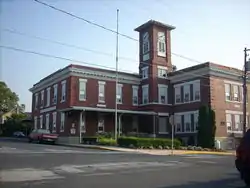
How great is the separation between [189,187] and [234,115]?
114 feet

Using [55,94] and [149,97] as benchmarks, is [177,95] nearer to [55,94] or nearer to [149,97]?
[149,97]

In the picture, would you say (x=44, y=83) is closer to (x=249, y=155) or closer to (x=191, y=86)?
(x=191, y=86)

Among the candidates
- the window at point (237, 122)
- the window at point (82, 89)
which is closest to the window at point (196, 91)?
the window at point (237, 122)

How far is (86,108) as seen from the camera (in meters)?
39.8

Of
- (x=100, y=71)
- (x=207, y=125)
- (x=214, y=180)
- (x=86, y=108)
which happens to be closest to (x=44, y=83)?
(x=100, y=71)

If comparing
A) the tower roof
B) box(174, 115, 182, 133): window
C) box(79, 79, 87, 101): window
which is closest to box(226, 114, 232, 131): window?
box(174, 115, 182, 133): window

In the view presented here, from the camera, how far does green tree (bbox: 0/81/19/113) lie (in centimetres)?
8156

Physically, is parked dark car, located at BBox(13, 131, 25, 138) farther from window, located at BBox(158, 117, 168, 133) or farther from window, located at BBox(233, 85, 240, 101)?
window, located at BBox(233, 85, 240, 101)

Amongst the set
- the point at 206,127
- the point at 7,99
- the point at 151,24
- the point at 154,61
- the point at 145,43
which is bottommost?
the point at 206,127

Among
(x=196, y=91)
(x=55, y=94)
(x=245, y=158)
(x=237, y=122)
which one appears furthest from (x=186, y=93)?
(x=245, y=158)

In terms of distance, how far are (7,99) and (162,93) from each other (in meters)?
48.9

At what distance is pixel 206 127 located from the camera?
39062 mm

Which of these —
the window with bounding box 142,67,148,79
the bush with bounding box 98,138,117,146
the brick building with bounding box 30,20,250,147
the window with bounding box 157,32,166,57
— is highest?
the window with bounding box 157,32,166,57

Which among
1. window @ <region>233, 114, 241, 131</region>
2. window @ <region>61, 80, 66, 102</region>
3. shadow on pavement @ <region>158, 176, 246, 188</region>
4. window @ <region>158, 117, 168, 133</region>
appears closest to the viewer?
shadow on pavement @ <region>158, 176, 246, 188</region>
